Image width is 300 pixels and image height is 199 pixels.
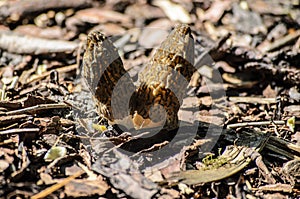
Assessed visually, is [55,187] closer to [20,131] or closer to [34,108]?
[20,131]

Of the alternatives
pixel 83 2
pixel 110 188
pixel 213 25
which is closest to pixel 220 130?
pixel 110 188

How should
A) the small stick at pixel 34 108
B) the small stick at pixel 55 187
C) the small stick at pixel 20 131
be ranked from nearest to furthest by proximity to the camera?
the small stick at pixel 55 187
the small stick at pixel 20 131
the small stick at pixel 34 108

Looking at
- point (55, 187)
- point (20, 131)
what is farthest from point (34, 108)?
point (55, 187)

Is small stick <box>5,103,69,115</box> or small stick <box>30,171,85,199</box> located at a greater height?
small stick <box>5,103,69,115</box>

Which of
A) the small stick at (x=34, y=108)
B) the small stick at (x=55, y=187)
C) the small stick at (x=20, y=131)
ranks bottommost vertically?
the small stick at (x=55, y=187)

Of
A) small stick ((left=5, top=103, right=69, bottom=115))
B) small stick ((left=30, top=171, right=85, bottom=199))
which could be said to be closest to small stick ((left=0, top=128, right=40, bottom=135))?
small stick ((left=5, top=103, right=69, bottom=115))

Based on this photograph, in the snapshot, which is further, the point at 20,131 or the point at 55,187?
the point at 20,131

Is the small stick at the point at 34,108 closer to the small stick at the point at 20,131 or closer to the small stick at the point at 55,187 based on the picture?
the small stick at the point at 20,131

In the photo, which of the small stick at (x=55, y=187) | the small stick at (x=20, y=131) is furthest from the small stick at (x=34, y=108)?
the small stick at (x=55, y=187)

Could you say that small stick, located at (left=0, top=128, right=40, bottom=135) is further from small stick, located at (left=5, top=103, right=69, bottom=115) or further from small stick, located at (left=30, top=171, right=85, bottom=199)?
small stick, located at (left=30, top=171, right=85, bottom=199)

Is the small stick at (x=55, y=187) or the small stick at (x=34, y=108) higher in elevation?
the small stick at (x=34, y=108)

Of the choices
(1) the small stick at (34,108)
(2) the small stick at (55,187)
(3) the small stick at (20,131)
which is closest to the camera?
(2) the small stick at (55,187)
